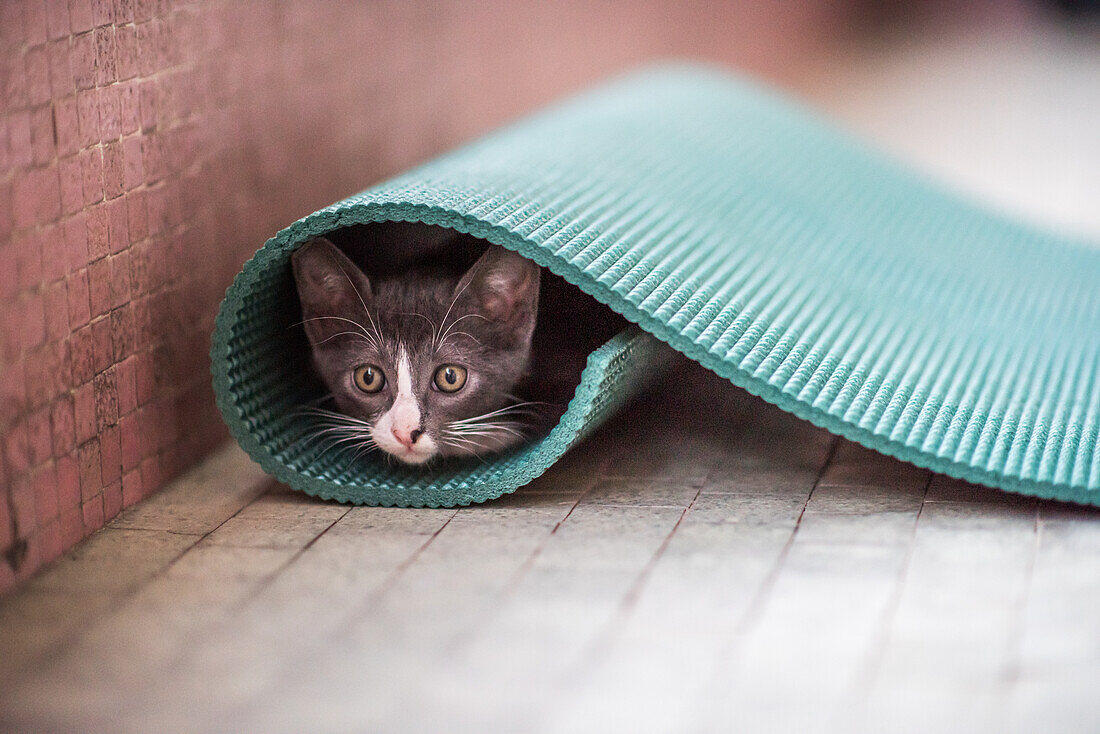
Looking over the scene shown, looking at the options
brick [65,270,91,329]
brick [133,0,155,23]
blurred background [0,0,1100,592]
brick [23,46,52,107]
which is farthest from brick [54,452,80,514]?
brick [133,0,155,23]

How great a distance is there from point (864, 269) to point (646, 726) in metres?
1.53

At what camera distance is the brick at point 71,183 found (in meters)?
1.80

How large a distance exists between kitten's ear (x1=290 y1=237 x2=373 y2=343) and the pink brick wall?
284 mm

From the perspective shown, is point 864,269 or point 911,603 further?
point 864,269

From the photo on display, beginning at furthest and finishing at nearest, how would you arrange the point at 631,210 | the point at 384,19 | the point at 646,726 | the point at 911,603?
the point at 384,19 < the point at 631,210 < the point at 911,603 < the point at 646,726

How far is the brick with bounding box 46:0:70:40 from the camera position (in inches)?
69.2

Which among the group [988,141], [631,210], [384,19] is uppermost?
[384,19]

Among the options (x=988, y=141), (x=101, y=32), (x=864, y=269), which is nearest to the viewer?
(x=101, y=32)

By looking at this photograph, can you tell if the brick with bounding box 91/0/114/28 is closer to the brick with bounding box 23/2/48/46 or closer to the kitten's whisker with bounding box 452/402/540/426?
the brick with bounding box 23/2/48/46

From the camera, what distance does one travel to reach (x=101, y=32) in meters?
1.91

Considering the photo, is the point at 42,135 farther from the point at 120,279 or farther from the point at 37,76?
the point at 120,279

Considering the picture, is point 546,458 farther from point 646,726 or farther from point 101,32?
point 101,32

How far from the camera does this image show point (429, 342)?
204cm

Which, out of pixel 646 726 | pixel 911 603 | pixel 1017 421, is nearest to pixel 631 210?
pixel 1017 421
